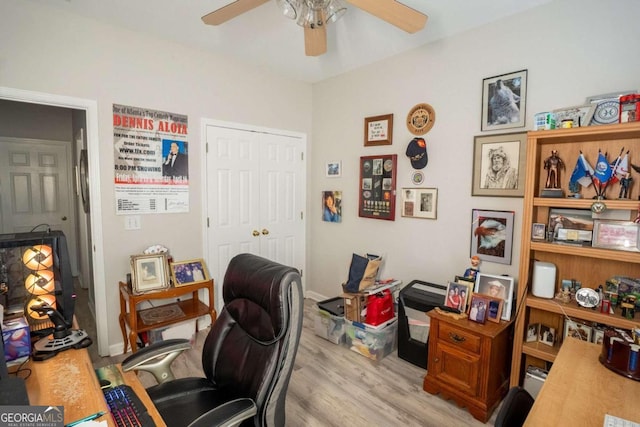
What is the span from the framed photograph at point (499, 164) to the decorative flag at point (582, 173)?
0.33 meters

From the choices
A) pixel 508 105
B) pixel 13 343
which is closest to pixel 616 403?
pixel 508 105

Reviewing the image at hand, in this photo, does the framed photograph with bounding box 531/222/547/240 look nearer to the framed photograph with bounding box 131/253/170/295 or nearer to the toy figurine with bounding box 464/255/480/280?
the toy figurine with bounding box 464/255/480/280

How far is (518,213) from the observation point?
2301 millimetres

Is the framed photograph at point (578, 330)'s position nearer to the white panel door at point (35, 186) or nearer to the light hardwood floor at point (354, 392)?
the light hardwood floor at point (354, 392)

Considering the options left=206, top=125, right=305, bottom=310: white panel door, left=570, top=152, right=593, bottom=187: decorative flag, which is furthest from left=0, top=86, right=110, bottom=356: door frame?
left=570, top=152, right=593, bottom=187: decorative flag

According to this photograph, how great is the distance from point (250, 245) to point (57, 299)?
1.98m

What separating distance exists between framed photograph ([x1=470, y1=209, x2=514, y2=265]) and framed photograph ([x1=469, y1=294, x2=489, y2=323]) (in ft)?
1.45

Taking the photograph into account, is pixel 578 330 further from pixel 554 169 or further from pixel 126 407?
pixel 126 407

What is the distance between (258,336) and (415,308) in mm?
1561

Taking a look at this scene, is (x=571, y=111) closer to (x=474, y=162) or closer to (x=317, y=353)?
(x=474, y=162)

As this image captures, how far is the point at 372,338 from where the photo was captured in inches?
105

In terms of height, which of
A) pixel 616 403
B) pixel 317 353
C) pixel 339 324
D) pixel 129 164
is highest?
pixel 129 164

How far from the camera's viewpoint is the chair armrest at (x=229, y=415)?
106cm

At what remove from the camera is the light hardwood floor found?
1978mm
